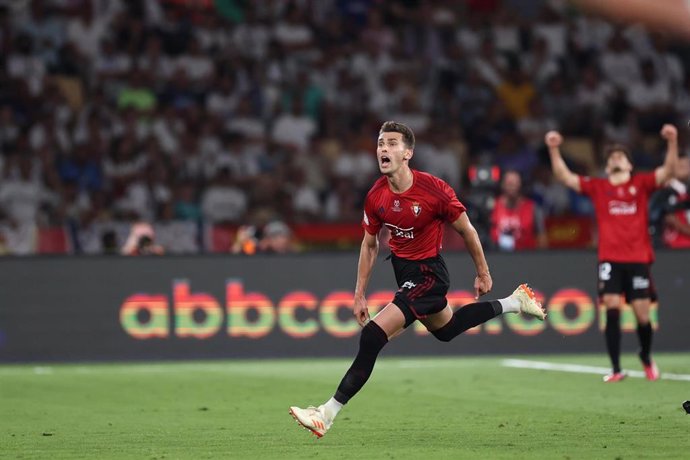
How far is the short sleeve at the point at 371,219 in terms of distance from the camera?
31.9ft

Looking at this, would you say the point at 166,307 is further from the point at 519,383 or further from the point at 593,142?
the point at 593,142

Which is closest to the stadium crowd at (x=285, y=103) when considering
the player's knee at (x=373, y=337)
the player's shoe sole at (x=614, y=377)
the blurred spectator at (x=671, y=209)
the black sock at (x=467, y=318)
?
the blurred spectator at (x=671, y=209)

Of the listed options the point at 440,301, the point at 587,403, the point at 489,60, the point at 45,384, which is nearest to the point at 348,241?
the point at 489,60

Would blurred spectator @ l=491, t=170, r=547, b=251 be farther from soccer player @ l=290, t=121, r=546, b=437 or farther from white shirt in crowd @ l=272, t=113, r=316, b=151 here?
soccer player @ l=290, t=121, r=546, b=437

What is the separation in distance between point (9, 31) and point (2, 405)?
11219 mm

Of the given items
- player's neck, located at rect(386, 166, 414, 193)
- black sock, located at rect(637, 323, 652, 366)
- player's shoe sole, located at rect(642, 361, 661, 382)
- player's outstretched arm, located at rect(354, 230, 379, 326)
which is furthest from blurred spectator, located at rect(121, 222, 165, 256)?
player's neck, located at rect(386, 166, 414, 193)

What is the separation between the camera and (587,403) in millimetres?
11852

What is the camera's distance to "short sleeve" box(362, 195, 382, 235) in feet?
31.9

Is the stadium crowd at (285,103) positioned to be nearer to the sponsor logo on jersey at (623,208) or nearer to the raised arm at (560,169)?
the raised arm at (560,169)

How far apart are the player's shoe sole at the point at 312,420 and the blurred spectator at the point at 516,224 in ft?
31.0

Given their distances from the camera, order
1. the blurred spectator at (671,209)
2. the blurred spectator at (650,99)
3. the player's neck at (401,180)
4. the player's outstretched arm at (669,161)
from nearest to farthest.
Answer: the player's neck at (401,180), the player's outstretched arm at (669,161), the blurred spectator at (671,209), the blurred spectator at (650,99)

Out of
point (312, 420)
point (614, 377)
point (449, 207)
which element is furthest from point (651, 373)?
point (312, 420)

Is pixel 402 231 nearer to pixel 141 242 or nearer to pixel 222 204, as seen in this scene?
pixel 141 242

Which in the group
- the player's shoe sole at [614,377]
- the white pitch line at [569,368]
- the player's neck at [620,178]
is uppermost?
the player's neck at [620,178]
